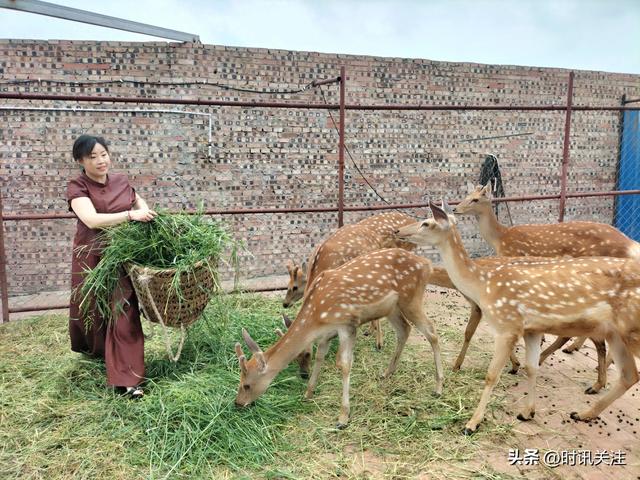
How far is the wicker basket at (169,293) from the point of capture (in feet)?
9.55

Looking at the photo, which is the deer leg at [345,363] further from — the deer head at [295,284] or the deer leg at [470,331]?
the deer head at [295,284]

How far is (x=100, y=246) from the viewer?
10.6 ft

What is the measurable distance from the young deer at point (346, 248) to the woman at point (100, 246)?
1.53 metres

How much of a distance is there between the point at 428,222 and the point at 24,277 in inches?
226

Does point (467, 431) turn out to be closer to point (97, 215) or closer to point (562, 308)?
point (562, 308)

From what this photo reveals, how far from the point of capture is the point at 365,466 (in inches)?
108

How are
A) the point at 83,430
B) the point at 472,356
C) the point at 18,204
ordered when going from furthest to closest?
the point at 18,204
the point at 472,356
the point at 83,430

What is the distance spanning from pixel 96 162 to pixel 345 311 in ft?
6.36

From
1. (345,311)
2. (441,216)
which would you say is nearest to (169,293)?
(345,311)

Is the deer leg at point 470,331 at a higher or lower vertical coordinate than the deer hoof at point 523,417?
higher

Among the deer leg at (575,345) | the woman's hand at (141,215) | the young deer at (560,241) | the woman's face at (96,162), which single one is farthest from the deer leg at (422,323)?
the woman's face at (96,162)

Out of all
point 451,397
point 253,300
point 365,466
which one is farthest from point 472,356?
point 253,300

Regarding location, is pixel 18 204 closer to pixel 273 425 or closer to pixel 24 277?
pixel 24 277

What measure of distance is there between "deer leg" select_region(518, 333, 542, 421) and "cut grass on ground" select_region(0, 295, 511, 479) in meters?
0.23
